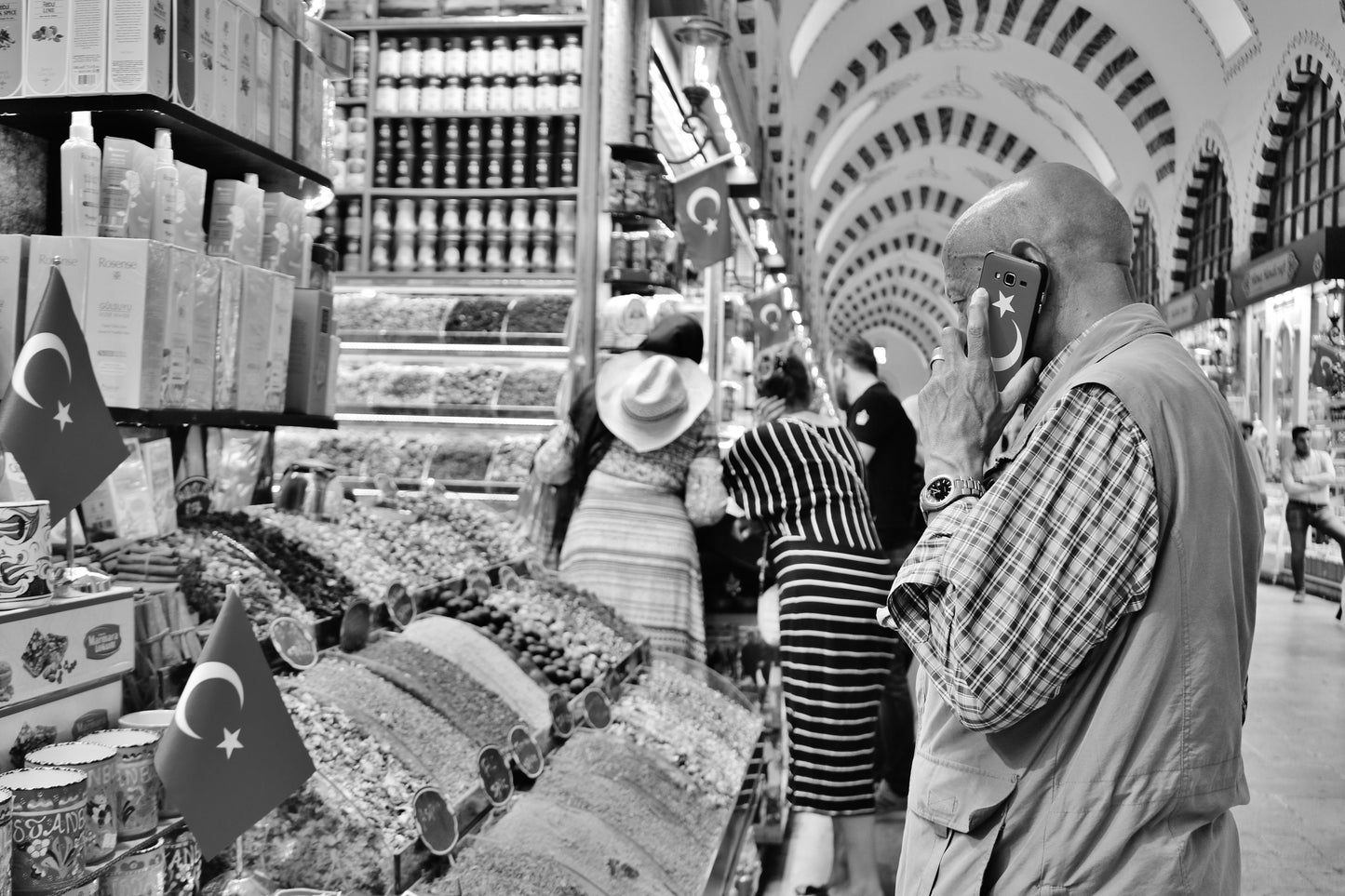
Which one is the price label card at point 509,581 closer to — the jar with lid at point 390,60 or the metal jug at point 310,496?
the metal jug at point 310,496

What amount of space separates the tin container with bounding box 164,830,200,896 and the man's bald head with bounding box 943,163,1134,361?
4.45 feet

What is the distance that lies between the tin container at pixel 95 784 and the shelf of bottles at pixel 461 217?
4.38m

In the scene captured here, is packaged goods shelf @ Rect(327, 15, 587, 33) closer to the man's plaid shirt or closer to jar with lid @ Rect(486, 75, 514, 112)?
jar with lid @ Rect(486, 75, 514, 112)

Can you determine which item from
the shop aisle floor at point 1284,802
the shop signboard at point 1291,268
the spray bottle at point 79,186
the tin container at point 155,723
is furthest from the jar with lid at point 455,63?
the shop signboard at point 1291,268

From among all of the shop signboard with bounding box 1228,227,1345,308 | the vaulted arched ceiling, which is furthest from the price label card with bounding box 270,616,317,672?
the shop signboard with bounding box 1228,227,1345,308

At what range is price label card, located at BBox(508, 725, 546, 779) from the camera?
2.65m

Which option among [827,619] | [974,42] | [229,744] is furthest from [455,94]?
[974,42]

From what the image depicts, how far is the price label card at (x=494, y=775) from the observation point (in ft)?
8.05

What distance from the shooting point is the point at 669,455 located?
4141 mm

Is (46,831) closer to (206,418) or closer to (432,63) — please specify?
(206,418)

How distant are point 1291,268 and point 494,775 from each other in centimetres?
1346

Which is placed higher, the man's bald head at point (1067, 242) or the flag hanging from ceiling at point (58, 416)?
the man's bald head at point (1067, 242)

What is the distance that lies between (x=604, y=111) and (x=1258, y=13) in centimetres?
1148

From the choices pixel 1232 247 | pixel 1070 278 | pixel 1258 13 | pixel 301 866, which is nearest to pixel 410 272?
pixel 301 866
